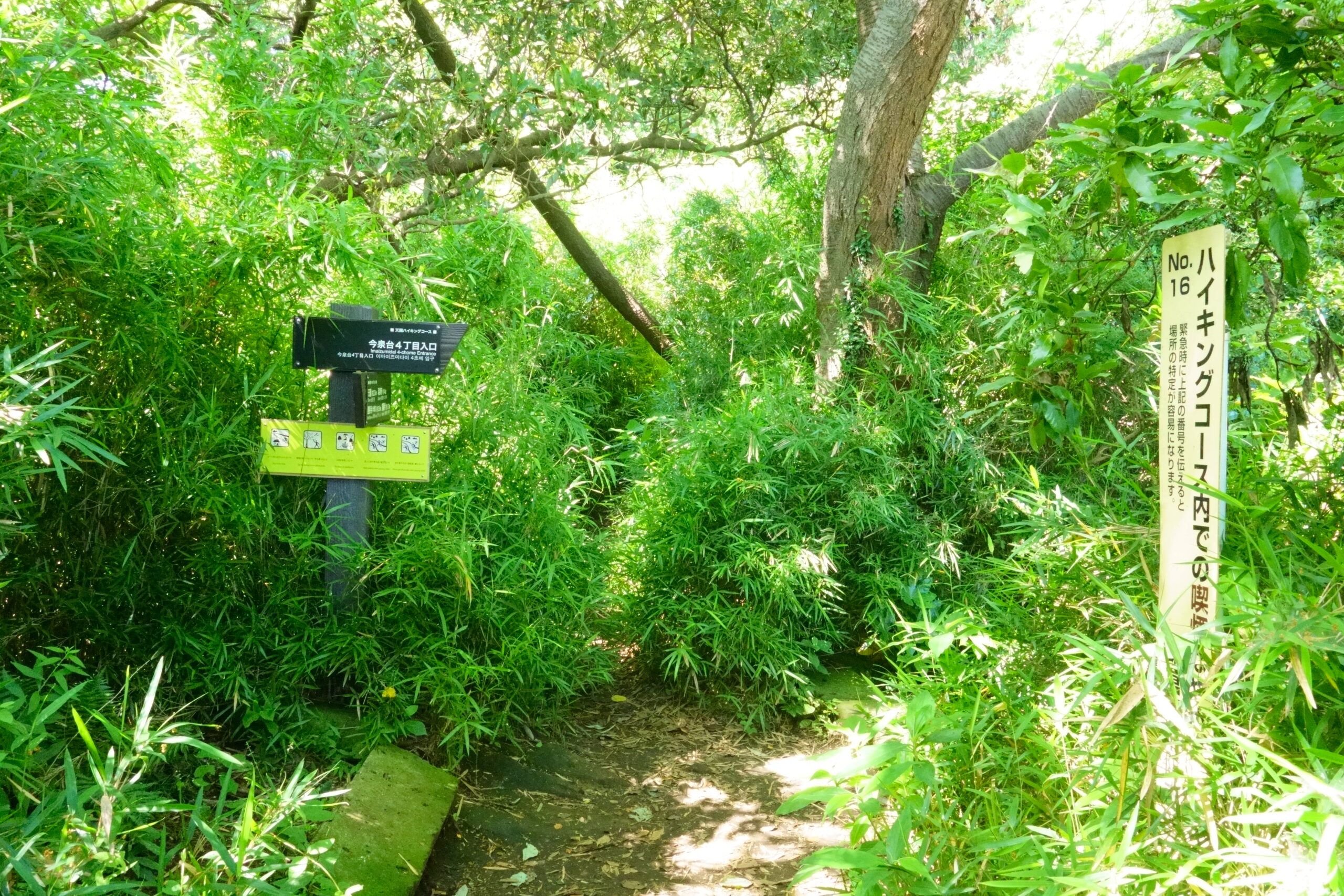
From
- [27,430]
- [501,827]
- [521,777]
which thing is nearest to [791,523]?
[521,777]

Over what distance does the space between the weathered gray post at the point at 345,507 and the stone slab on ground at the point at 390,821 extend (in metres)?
0.51

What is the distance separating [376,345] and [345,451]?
0.34 m

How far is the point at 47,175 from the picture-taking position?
2023mm

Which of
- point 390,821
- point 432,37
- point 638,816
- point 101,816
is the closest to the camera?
point 101,816

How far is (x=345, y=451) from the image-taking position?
2.89m

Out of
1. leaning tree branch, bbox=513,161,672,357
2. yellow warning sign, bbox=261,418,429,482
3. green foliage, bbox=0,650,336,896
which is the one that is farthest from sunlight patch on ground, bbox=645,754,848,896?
leaning tree branch, bbox=513,161,672,357

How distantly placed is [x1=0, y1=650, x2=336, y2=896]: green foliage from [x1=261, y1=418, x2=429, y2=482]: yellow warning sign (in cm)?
87

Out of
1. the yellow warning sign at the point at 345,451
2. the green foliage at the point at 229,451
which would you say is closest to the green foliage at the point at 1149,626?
the green foliage at the point at 229,451

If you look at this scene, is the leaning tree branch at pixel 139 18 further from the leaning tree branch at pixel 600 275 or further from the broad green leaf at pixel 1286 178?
the broad green leaf at pixel 1286 178

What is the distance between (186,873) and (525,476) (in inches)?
77.3

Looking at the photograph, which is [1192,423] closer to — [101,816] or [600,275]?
[101,816]

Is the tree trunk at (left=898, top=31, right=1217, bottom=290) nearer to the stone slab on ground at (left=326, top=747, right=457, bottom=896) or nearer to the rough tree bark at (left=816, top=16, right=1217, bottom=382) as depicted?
the rough tree bark at (left=816, top=16, right=1217, bottom=382)

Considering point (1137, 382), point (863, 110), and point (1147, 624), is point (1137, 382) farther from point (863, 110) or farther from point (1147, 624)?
point (1147, 624)

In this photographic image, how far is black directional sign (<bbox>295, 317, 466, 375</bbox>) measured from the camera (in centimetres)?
282
